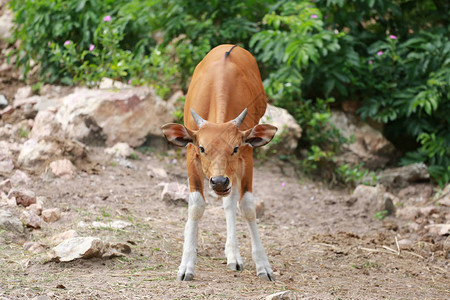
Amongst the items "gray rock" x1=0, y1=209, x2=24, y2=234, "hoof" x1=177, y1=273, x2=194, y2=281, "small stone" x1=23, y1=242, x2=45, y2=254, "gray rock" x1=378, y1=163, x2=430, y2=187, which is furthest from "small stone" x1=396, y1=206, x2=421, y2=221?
"gray rock" x1=0, y1=209, x2=24, y2=234

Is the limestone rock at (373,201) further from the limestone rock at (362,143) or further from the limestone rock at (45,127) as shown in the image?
the limestone rock at (45,127)

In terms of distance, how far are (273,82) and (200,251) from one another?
3900 mm

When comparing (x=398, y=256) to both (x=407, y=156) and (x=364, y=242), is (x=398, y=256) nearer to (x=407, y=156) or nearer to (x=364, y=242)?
(x=364, y=242)

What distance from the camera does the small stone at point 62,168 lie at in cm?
662

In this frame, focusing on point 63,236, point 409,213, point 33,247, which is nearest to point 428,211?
point 409,213

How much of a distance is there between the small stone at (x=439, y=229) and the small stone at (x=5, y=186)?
4581 millimetres

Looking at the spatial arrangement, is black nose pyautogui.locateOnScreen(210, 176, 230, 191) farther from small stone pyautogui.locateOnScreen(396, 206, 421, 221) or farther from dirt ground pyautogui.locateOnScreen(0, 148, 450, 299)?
small stone pyautogui.locateOnScreen(396, 206, 421, 221)

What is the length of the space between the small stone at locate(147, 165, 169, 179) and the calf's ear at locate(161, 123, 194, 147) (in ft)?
10.2

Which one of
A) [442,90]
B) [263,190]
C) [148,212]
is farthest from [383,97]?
[148,212]

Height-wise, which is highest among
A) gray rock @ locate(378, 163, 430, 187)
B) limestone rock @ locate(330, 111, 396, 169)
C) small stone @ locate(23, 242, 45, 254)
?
small stone @ locate(23, 242, 45, 254)

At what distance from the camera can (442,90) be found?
8484mm

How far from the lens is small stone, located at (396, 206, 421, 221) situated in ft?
22.6

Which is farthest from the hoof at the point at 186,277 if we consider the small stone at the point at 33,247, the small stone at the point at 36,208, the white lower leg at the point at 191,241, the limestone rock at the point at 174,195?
the limestone rock at the point at 174,195

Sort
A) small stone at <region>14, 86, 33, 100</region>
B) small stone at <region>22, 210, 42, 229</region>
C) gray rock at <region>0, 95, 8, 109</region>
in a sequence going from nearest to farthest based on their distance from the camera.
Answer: small stone at <region>22, 210, 42, 229</region> < gray rock at <region>0, 95, 8, 109</region> < small stone at <region>14, 86, 33, 100</region>
